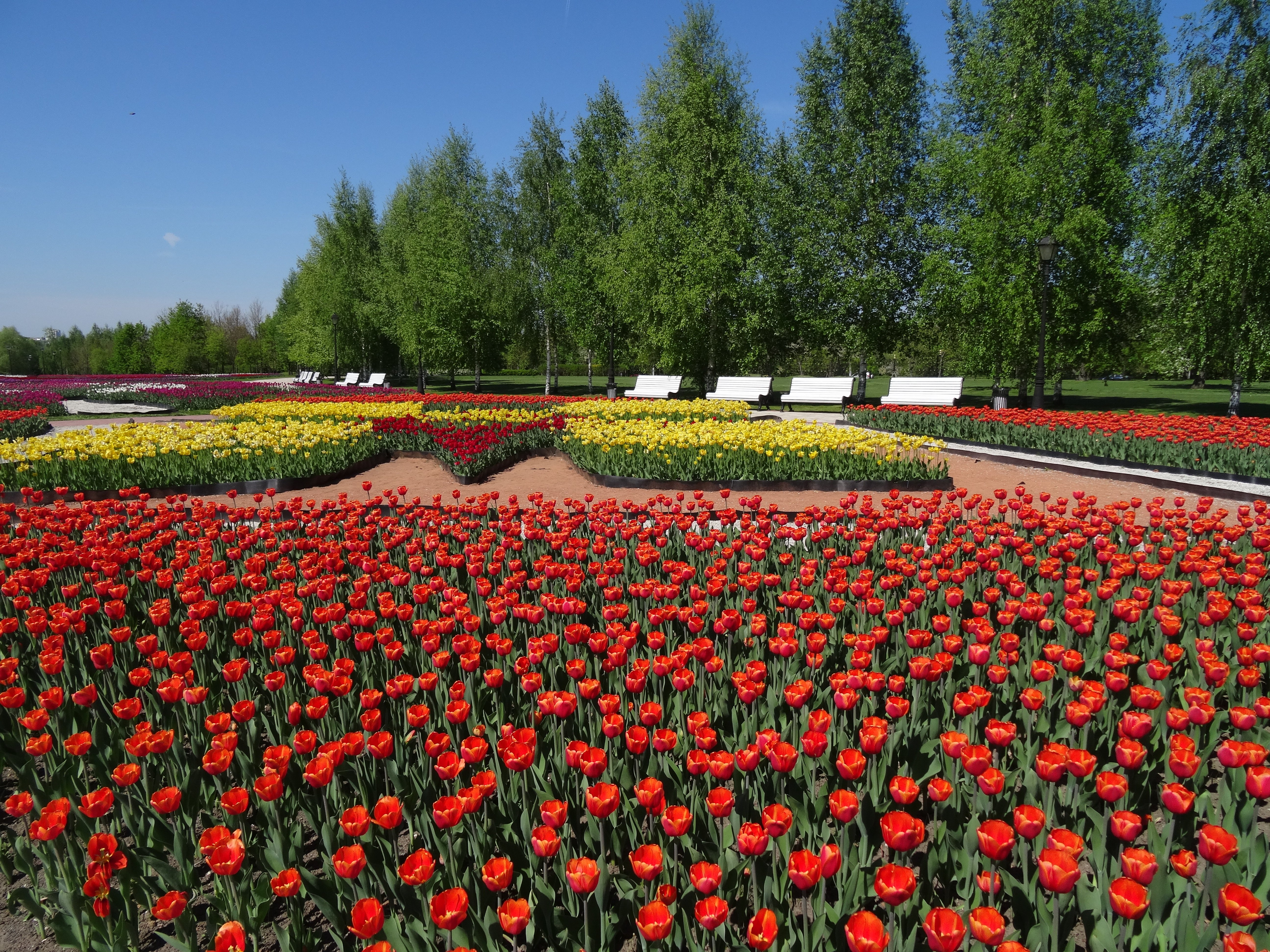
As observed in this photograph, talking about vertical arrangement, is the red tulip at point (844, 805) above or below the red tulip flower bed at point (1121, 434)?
below

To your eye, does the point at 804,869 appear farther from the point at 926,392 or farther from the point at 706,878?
the point at 926,392

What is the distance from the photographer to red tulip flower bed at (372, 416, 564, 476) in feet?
34.4

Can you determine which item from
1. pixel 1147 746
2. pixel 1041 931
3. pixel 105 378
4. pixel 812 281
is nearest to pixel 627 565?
pixel 1147 746

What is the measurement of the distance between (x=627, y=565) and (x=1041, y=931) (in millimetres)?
3272

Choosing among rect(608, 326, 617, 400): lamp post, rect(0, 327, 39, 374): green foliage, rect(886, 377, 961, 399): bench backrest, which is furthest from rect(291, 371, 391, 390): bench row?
rect(0, 327, 39, 374): green foliage

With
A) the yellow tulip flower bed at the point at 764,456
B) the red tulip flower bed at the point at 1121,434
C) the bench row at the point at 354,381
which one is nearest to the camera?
the yellow tulip flower bed at the point at 764,456

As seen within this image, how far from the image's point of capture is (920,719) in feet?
9.32

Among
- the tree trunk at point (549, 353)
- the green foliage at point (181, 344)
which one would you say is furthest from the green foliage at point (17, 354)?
the tree trunk at point (549, 353)

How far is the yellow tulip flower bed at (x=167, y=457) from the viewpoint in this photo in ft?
28.9

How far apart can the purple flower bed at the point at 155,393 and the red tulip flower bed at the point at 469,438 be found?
13.3m

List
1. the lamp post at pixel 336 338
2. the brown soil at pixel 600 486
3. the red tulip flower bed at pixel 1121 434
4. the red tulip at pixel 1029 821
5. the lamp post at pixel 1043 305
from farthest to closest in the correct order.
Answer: the lamp post at pixel 336 338 → the lamp post at pixel 1043 305 → the red tulip flower bed at pixel 1121 434 → the brown soil at pixel 600 486 → the red tulip at pixel 1029 821

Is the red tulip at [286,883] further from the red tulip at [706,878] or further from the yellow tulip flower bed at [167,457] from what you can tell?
the yellow tulip flower bed at [167,457]

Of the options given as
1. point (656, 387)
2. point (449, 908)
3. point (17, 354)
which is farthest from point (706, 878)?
point (17, 354)

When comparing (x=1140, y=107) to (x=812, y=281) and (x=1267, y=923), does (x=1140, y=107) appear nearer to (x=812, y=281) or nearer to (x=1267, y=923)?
(x=812, y=281)
